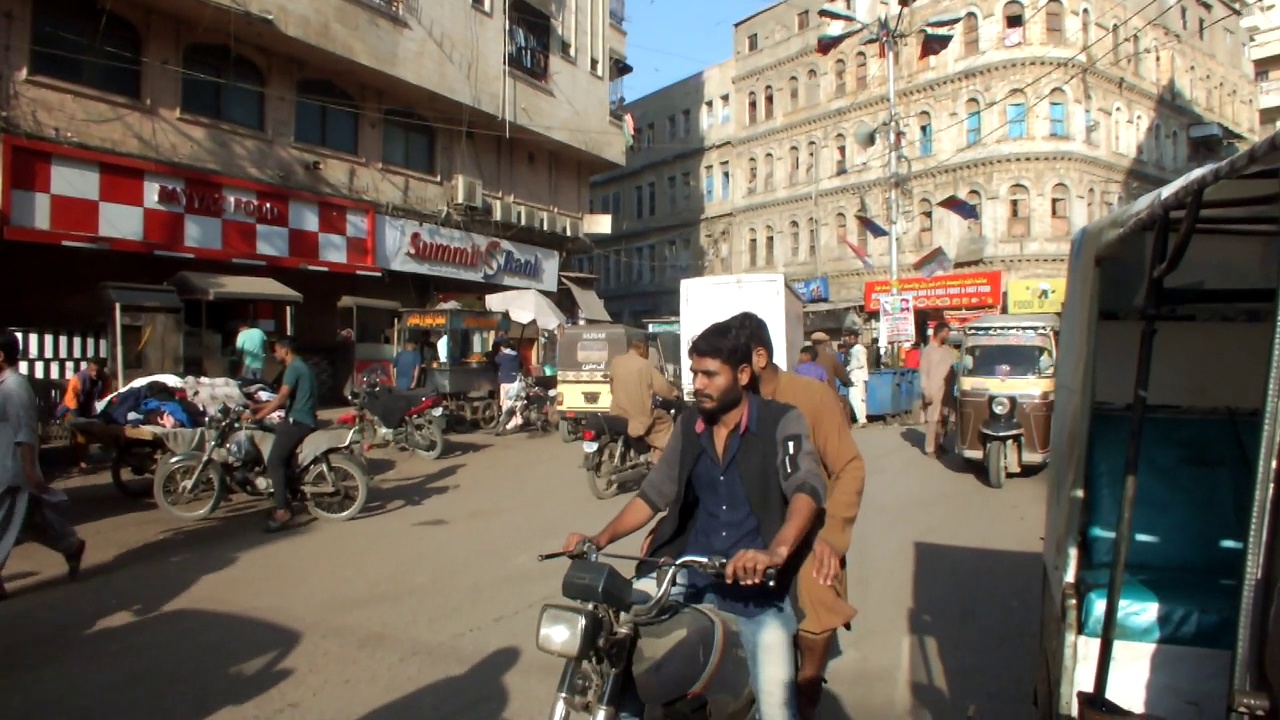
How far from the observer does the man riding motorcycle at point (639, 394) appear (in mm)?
9602

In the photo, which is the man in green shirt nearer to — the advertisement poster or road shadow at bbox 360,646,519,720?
road shadow at bbox 360,646,519,720

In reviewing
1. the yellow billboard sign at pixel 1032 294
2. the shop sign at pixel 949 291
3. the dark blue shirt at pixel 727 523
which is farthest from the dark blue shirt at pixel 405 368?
the yellow billboard sign at pixel 1032 294

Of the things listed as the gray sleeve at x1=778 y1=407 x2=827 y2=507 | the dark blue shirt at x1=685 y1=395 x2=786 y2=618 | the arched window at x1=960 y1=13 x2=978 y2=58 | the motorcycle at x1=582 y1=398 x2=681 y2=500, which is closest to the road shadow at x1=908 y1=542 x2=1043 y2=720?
the dark blue shirt at x1=685 y1=395 x2=786 y2=618

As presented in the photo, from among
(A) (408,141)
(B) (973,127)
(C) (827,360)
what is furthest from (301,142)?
(B) (973,127)


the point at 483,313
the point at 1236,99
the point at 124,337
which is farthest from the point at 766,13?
the point at 124,337

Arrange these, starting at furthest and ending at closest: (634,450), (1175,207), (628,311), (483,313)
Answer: (628,311) → (483,313) → (634,450) → (1175,207)

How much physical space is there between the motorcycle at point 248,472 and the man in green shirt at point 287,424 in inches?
9.1

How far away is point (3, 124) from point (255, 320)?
16.6 feet

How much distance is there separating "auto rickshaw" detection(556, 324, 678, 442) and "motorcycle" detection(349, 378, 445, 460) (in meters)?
2.37

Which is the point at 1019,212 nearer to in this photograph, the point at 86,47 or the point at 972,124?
the point at 972,124

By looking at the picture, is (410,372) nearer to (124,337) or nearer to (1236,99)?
(124,337)

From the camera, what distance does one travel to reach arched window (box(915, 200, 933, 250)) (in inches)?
1540

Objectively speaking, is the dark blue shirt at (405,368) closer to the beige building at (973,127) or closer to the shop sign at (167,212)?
the shop sign at (167,212)

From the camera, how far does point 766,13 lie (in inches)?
1852
